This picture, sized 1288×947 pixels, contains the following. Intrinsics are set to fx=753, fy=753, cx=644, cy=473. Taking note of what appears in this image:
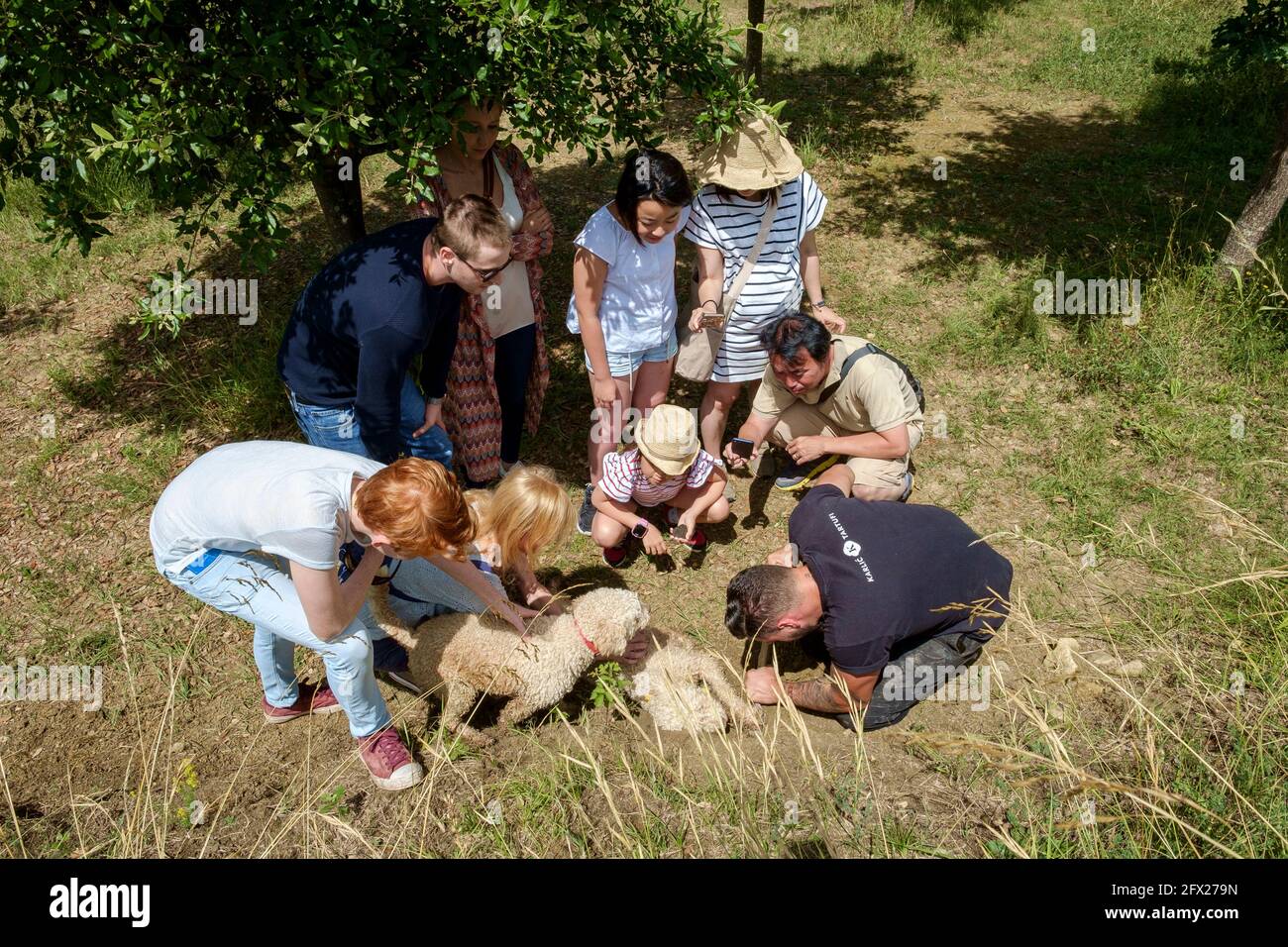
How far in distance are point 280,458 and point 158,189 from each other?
142cm

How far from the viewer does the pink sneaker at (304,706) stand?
346 cm

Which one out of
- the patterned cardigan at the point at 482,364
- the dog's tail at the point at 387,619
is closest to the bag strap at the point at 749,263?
the patterned cardigan at the point at 482,364

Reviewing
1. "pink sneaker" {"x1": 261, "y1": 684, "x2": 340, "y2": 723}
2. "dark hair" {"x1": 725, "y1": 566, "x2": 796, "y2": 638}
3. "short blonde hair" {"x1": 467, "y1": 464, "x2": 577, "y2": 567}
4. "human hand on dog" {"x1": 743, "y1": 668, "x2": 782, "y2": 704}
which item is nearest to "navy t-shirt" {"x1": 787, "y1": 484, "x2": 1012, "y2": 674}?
"dark hair" {"x1": 725, "y1": 566, "x2": 796, "y2": 638}

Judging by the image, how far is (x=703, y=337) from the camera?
4.19 meters

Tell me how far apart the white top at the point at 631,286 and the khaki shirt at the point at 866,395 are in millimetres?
643

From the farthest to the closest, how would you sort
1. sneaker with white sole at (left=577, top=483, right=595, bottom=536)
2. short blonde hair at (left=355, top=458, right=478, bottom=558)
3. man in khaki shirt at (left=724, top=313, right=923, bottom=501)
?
sneaker with white sole at (left=577, top=483, right=595, bottom=536)
man in khaki shirt at (left=724, top=313, right=923, bottom=501)
short blonde hair at (left=355, top=458, right=478, bottom=558)

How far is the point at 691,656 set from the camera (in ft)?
11.8

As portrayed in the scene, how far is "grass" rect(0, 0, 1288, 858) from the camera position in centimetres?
274

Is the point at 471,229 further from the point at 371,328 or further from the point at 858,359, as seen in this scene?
the point at 858,359

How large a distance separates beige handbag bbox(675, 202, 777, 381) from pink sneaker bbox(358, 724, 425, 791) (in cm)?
240

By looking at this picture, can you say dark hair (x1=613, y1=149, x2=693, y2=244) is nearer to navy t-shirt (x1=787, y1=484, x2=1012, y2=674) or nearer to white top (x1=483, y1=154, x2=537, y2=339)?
white top (x1=483, y1=154, x2=537, y2=339)

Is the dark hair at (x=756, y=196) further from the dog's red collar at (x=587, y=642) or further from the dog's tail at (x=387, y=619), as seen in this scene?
the dog's tail at (x=387, y=619)

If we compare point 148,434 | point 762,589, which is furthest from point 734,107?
point 148,434
